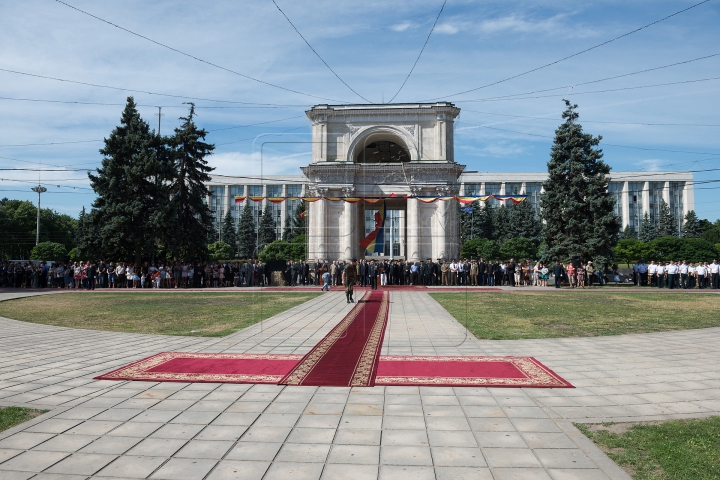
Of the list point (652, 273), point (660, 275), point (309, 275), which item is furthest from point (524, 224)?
point (309, 275)

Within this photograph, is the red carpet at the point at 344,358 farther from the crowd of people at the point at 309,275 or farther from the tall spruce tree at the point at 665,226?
the tall spruce tree at the point at 665,226

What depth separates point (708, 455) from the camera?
166 inches

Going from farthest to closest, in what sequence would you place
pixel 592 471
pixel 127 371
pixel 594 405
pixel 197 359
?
1. pixel 197 359
2. pixel 127 371
3. pixel 594 405
4. pixel 592 471

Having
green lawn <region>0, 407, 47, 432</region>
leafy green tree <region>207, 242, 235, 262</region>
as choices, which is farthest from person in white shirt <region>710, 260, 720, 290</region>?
leafy green tree <region>207, 242, 235, 262</region>

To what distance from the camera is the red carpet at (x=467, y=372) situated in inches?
269

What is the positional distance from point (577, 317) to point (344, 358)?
819 cm

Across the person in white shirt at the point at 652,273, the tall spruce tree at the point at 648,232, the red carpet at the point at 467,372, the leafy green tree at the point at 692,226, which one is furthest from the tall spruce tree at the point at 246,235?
the red carpet at the point at 467,372

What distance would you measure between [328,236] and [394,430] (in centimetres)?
3562

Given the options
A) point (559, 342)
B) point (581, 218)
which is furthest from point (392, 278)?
point (559, 342)

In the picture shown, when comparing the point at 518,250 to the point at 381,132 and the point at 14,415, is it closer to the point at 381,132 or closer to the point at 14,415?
the point at 381,132

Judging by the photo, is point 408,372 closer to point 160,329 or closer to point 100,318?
point 160,329

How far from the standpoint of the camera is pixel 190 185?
3731cm

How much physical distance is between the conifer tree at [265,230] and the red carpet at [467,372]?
191 feet

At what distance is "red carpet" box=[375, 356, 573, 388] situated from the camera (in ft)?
22.4
